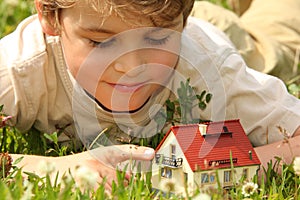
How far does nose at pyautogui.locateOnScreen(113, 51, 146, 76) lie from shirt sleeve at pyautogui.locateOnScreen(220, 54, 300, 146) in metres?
0.53

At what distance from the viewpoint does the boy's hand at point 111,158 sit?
6.84ft

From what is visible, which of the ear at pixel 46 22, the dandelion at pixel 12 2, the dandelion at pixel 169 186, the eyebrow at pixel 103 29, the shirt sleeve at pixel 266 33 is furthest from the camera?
the dandelion at pixel 12 2

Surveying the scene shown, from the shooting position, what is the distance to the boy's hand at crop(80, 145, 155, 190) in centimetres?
209

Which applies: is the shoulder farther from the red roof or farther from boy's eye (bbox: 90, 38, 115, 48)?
the red roof

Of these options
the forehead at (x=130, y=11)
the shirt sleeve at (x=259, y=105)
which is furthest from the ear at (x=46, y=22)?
the shirt sleeve at (x=259, y=105)

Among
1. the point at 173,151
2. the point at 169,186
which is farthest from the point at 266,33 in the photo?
the point at 169,186

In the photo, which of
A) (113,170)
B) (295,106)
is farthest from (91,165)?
(295,106)

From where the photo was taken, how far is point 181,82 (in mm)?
2459

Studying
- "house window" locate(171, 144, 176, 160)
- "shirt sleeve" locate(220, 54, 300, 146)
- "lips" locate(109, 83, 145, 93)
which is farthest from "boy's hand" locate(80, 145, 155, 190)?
"shirt sleeve" locate(220, 54, 300, 146)

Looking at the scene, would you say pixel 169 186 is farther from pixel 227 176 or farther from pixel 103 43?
pixel 103 43

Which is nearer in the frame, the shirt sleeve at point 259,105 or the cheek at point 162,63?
the cheek at point 162,63

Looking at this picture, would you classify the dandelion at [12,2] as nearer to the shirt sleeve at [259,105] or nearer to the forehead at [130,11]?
the shirt sleeve at [259,105]

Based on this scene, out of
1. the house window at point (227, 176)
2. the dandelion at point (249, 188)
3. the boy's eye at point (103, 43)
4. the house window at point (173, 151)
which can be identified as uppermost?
the boy's eye at point (103, 43)

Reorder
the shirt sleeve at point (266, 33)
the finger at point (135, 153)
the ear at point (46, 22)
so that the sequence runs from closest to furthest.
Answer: the finger at point (135, 153) → the ear at point (46, 22) → the shirt sleeve at point (266, 33)
